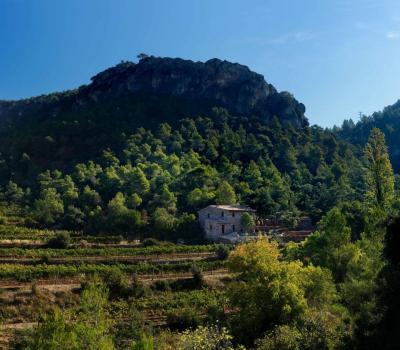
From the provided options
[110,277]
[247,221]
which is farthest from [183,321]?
[247,221]

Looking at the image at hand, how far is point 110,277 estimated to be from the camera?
43.8 m

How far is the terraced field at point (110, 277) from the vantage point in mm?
39156

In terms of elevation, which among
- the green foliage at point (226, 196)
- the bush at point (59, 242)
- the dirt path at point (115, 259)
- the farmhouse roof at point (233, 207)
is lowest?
the dirt path at point (115, 259)

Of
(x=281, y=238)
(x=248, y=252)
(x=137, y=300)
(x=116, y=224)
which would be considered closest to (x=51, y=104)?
(x=116, y=224)

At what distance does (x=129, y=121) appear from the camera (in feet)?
371

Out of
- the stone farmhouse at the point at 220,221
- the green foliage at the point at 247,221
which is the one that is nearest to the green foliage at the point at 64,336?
the stone farmhouse at the point at 220,221

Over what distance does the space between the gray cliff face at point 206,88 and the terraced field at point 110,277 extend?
77.2 m

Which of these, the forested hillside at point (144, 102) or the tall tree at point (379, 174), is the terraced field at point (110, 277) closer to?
the tall tree at point (379, 174)

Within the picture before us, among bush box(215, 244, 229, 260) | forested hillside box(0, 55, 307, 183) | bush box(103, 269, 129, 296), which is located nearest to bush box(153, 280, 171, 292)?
bush box(103, 269, 129, 296)

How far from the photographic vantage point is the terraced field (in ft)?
128

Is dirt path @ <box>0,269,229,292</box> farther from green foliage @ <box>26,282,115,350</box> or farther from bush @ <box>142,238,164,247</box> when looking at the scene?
green foliage @ <box>26,282,115,350</box>

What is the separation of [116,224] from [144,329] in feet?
94.0

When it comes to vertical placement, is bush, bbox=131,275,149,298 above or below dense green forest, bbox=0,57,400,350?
below

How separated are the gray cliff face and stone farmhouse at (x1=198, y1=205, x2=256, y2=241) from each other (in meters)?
65.4
